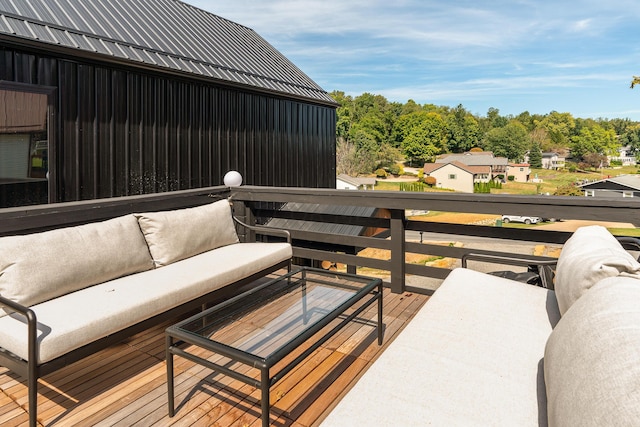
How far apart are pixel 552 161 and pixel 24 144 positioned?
192ft

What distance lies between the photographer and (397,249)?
3270 millimetres

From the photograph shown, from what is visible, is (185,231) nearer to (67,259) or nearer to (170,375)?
(67,259)

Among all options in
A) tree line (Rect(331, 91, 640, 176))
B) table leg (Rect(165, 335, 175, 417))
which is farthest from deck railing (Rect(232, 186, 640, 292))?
tree line (Rect(331, 91, 640, 176))

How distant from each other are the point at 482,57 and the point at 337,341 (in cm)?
5814

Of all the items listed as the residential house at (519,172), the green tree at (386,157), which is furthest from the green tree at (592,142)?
the green tree at (386,157)

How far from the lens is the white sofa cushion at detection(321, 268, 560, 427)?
1101mm

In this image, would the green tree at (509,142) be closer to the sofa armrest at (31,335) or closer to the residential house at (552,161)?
the residential house at (552,161)

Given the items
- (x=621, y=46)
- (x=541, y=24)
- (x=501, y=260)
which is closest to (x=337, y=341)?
(x=501, y=260)

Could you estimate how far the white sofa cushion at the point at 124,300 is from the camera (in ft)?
5.39

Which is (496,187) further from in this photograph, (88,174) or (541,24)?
(88,174)

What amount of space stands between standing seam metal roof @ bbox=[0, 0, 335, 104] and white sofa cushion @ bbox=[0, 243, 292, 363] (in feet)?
Answer: 10.8

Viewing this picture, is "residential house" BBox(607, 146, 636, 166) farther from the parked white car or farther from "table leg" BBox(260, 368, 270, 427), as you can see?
"table leg" BBox(260, 368, 270, 427)

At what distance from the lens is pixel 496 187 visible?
42.8m

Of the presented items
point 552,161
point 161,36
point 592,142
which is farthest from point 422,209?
point 592,142
